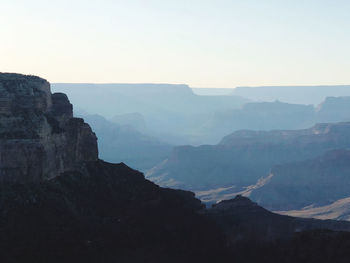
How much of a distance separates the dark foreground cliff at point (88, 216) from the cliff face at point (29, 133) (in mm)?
83

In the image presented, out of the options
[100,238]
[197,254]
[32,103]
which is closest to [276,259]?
[197,254]

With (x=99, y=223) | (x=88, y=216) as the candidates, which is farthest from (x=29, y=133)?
(x=99, y=223)

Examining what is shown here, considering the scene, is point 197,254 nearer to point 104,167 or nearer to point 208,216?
point 208,216

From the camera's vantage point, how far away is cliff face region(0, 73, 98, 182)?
173 feet

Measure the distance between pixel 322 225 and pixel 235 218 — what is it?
33.9 ft

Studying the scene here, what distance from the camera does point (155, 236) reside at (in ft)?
192

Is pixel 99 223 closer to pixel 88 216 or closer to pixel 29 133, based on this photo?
pixel 88 216

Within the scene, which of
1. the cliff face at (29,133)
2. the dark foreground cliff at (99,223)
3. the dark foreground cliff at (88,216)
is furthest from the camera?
the cliff face at (29,133)

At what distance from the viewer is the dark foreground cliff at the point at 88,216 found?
168 feet

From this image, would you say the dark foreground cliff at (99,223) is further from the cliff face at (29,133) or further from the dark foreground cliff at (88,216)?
the cliff face at (29,133)

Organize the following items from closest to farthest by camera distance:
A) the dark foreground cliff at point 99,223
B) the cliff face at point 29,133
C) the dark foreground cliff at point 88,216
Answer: the dark foreground cliff at point 99,223, the dark foreground cliff at point 88,216, the cliff face at point 29,133

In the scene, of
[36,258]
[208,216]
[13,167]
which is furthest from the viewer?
[208,216]

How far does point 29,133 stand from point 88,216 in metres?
9.34

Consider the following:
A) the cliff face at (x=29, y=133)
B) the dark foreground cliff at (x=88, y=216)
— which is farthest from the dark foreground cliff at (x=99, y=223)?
the cliff face at (x=29, y=133)
